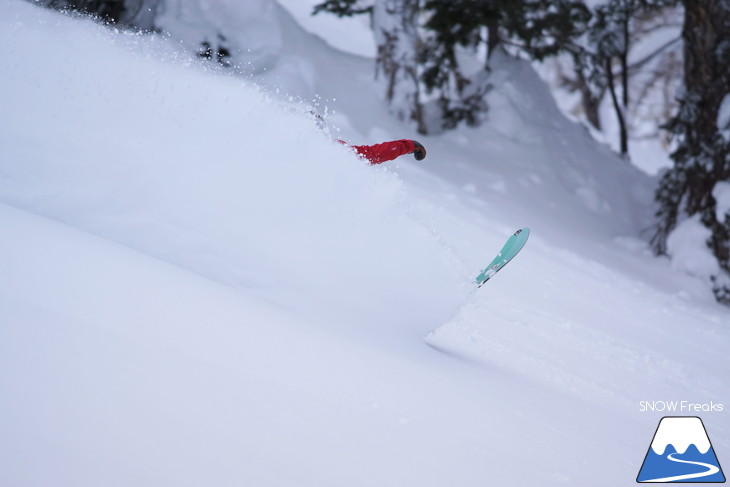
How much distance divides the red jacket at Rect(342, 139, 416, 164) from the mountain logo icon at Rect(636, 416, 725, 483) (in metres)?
2.27

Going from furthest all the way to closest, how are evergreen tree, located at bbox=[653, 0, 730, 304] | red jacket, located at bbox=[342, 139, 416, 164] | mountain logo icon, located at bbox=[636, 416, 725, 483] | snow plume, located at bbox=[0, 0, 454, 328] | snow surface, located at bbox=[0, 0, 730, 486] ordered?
evergreen tree, located at bbox=[653, 0, 730, 304], red jacket, located at bbox=[342, 139, 416, 164], snow plume, located at bbox=[0, 0, 454, 328], mountain logo icon, located at bbox=[636, 416, 725, 483], snow surface, located at bbox=[0, 0, 730, 486]

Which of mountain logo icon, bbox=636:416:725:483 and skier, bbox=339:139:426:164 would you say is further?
skier, bbox=339:139:426:164

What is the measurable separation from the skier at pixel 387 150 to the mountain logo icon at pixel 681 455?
2.16 metres

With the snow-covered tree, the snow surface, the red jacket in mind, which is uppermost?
the snow-covered tree

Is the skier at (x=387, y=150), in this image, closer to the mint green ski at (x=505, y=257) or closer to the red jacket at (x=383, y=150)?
the red jacket at (x=383, y=150)

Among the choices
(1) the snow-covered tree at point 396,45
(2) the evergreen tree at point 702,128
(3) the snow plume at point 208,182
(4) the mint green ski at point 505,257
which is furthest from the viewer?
(1) the snow-covered tree at point 396,45

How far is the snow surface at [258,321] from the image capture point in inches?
77.2

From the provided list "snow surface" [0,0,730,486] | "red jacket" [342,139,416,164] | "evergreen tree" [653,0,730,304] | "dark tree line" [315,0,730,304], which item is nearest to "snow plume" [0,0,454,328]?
"snow surface" [0,0,730,486]

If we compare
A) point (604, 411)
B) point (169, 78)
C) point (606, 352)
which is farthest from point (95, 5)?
point (604, 411)

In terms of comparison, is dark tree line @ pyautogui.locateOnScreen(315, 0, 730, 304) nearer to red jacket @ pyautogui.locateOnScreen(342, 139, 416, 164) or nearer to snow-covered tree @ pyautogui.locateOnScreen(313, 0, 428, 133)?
snow-covered tree @ pyautogui.locateOnScreen(313, 0, 428, 133)

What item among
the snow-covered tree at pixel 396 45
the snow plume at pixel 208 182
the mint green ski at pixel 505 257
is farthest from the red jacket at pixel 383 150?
the snow-covered tree at pixel 396 45

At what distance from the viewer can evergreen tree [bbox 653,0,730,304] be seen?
9297mm

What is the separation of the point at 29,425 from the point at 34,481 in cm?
17

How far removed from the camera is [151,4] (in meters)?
9.16
